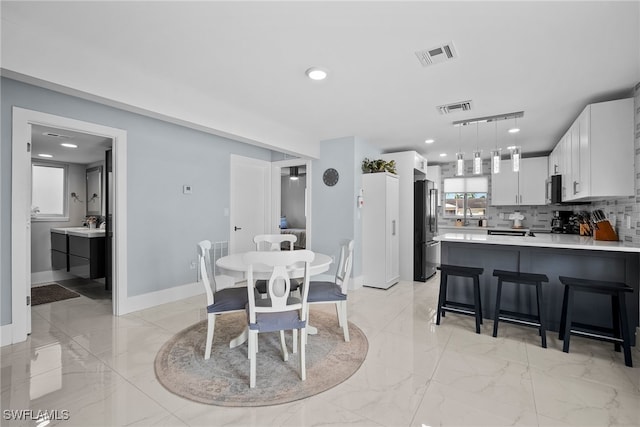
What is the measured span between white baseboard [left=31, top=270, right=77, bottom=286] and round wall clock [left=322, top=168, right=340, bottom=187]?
4.84 meters

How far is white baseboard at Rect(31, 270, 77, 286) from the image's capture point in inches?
195

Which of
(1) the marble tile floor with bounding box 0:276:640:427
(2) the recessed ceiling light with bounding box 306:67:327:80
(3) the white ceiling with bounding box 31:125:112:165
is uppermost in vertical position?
(2) the recessed ceiling light with bounding box 306:67:327:80

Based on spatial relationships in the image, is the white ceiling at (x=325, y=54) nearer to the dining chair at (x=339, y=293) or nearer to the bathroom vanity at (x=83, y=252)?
the dining chair at (x=339, y=293)

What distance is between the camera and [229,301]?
2531 millimetres

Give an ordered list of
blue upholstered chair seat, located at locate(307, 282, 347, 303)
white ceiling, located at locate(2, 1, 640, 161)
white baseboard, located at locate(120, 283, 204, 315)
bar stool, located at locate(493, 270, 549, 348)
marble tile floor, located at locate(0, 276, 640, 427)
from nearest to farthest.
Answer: marble tile floor, located at locate(0, 276, 640, 427) < white ceiling, located at locate(2, 1, 640, 161) < blue upholstered chair seat, located at locate(307, 282, 347, 303) < bar stool, located at locate(493, 270, 549, 348) < white baseboard, located at locate(120, 283, 204, 315)

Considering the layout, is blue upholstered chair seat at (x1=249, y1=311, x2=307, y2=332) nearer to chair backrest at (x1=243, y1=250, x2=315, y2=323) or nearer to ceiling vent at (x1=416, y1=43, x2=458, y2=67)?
chair backrest at (x1=243, y1=250, x2=315, y2=323)

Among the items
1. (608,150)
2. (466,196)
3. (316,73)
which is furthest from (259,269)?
(466,196)

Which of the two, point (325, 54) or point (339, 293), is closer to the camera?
point (325, 54)

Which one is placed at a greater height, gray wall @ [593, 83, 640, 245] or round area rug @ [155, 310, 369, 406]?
gray wall @ [593, 83, 640, 245]

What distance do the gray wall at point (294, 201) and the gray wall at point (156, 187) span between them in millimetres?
3939

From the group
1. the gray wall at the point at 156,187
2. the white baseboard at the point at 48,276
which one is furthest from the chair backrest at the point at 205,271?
the white baseboard at the point at 48,276

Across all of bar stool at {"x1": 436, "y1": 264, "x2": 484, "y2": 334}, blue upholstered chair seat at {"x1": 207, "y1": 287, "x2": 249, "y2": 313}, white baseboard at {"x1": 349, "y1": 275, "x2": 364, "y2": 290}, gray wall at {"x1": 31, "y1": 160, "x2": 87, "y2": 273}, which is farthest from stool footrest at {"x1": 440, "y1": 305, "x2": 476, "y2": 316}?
gray wall at {"x1": 31, "y1": 160, "x2": 87, "y2": 273}

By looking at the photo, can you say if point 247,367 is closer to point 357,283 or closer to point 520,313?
point 357,283

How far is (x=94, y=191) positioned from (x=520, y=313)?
7.20m
